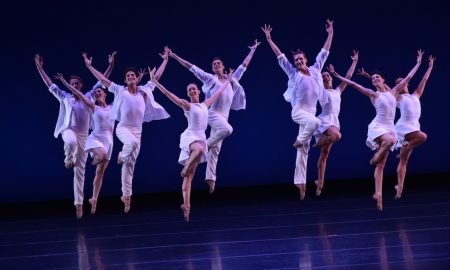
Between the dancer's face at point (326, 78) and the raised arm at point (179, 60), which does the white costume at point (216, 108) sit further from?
the dancer's face at point (326, 78)

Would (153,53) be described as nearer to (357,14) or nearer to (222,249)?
(357,14)

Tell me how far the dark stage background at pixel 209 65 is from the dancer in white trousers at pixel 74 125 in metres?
1.52

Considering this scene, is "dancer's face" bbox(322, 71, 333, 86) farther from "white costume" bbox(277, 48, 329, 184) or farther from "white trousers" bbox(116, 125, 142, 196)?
"white trousers" bbox(116, 125, 142, 196)

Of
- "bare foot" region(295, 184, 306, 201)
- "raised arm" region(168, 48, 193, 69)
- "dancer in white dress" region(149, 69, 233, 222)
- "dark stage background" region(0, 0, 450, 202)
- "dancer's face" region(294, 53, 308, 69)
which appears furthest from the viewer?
"dark stage background" region(0, 0, 450, 202)

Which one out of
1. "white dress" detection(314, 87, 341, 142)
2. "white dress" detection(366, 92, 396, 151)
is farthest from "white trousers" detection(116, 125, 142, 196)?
"white dress" detection(366, 92, 396, 151)

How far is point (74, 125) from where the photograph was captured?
7996mm

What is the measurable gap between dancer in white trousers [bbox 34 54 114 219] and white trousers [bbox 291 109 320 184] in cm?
191

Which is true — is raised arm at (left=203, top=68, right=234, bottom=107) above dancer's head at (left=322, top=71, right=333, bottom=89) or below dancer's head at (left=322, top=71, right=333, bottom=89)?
below

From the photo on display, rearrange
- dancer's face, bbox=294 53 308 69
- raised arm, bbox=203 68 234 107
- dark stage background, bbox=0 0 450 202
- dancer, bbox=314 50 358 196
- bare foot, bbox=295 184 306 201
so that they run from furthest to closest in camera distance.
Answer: dark stage background, bbox=0 0 450 202 → bare foot, bbox=295 184 306 201 → dancer, bbox=314 50 358 196 → dancer's face, bbox=294 53 308 69 → raised arm, bbox=203 68 234 107

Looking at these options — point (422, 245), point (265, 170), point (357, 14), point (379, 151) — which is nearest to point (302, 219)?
point (379, 151)

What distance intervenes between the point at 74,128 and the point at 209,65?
2.19 metres

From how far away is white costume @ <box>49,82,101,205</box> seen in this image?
7934 mm

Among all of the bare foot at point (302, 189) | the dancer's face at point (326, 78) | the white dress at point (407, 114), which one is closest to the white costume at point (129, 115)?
the bare foot at point (302, 189)

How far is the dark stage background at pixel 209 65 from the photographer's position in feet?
31.0
